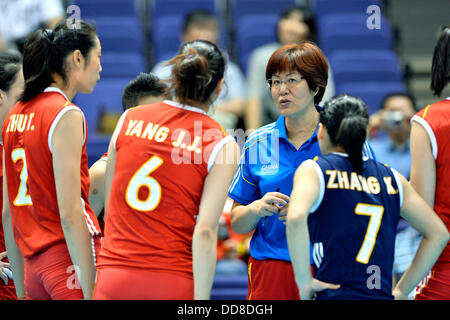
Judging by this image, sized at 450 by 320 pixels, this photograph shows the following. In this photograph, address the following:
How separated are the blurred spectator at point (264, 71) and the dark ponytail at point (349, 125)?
101 inches

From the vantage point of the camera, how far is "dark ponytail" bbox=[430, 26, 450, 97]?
2822 millimetres

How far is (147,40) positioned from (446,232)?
5.79m

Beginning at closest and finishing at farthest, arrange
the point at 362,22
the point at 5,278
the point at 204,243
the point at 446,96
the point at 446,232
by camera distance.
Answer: the point at 204,243
the point at 446,232
the point at 446,96
the point at 5,278
the point at 362,22

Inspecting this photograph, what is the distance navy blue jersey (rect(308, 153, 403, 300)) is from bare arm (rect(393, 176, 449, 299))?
4.3 inches

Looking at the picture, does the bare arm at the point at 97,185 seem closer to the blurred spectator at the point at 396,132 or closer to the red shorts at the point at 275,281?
the red shorts at the point at 275,281

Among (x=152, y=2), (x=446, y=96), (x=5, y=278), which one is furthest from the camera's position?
(x=152, y=2)

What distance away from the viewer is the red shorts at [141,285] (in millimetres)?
2436

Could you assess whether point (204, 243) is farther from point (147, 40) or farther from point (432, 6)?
point (432, 6)

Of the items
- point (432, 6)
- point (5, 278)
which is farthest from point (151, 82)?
point (432, 6)

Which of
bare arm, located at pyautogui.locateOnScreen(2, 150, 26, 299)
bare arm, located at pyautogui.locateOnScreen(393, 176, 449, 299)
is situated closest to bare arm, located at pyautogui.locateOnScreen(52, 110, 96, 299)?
bare arm, located at pyautogui.locateOnScreen(2, 150, 26, 299)

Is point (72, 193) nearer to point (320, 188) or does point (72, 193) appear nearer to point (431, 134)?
point (320, 188)

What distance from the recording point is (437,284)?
2.83 m

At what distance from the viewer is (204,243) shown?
2.42 metres

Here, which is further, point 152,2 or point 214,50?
point 152,2
